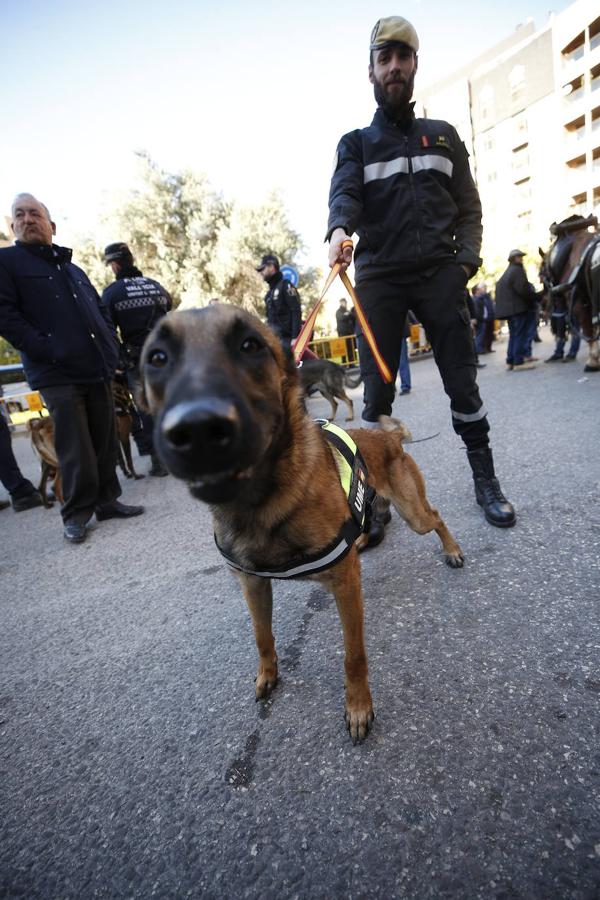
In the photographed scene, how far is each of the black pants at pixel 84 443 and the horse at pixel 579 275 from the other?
6.45 m

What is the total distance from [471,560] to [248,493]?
1.57 meters

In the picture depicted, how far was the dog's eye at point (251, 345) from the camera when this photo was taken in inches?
54.1

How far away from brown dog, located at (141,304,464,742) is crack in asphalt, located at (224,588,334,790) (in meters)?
0.10

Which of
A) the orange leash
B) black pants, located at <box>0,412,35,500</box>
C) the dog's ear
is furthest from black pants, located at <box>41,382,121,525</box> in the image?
the orange leash

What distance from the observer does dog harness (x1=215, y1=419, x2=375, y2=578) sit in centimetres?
142

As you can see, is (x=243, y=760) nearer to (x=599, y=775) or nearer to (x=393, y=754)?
(x=393, y=754)

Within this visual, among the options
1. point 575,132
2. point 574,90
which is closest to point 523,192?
point 575,132

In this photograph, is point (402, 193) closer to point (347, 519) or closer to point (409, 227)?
point (409, 227)

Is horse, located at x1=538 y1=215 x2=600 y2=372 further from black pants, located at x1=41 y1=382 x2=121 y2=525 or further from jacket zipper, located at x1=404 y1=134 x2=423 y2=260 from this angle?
black pants, located at x1=41 y1=382 x2=121 y2=525

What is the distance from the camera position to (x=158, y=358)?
138 centimetres

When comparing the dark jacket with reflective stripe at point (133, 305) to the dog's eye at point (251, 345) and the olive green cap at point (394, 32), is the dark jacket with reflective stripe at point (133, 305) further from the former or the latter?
the dog's eye at point (251, 345)

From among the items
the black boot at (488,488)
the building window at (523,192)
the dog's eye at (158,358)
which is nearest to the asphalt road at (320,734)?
the black boot at (488,488)

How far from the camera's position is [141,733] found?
1614mm

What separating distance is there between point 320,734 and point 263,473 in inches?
38.7
